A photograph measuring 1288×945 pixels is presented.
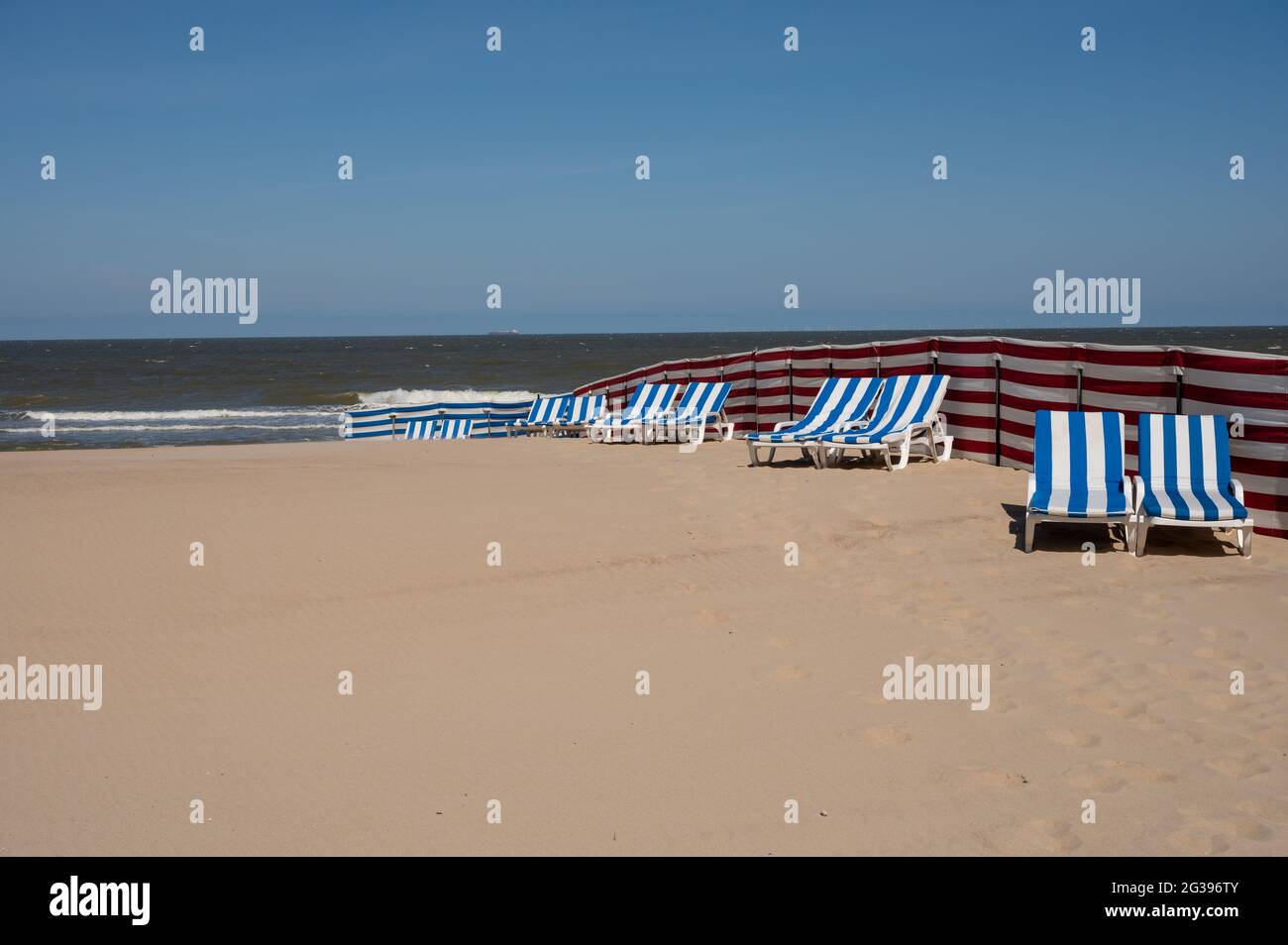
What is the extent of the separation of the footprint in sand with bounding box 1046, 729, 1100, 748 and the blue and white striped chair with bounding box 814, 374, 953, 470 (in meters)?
6.61

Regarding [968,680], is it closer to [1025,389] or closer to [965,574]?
[965,574]

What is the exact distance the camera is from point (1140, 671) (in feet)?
16.7

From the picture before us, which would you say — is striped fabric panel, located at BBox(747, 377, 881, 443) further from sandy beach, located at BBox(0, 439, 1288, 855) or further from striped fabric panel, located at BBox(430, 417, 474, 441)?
striped fabric panel, located at BBox(430, 417, 474, 441)

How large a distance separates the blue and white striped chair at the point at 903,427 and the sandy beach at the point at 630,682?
68.0 inches

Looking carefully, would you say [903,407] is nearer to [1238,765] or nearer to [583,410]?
[1238,765]

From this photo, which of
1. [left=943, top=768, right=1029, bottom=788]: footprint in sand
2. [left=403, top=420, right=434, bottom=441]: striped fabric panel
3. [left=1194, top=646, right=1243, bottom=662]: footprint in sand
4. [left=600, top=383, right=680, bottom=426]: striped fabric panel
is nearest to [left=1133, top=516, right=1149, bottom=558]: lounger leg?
[left=1194, top=646, right=1243, bottom=662]: footprint in sand

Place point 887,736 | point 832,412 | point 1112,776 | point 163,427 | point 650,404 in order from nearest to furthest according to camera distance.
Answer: point 1112,776, point 887,736, point 832,412, point 650,404, point 163,427

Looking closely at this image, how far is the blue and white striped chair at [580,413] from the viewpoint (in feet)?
63.5

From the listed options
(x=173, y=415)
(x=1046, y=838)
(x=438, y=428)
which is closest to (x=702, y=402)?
(x=438, y=428)

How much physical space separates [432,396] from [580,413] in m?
23.7

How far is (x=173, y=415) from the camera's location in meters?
35.5

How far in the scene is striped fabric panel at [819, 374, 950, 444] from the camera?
1105 centimetres

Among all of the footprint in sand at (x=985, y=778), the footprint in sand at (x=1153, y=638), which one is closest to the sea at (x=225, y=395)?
the footprint in sand at (x=1153, y=638)
